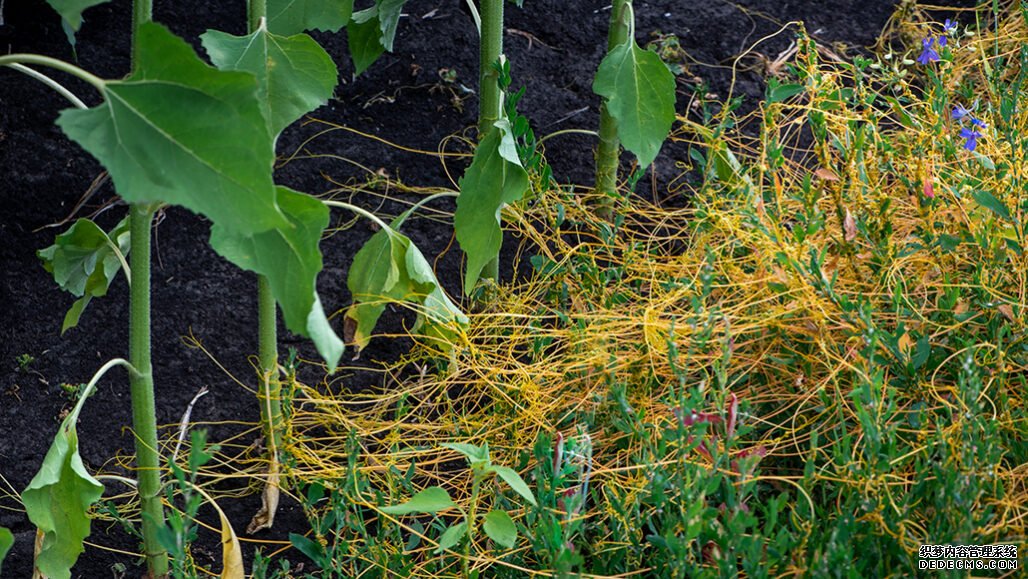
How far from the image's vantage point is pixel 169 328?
2.21m

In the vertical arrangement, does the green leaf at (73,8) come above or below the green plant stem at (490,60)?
→ above

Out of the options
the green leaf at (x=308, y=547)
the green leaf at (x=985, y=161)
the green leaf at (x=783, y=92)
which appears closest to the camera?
the green leaf at (x=308, y=547)

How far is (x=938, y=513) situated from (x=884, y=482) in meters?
0.08

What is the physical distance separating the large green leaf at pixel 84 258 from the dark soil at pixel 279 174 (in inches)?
15.3

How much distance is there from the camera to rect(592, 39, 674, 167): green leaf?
6.42ft

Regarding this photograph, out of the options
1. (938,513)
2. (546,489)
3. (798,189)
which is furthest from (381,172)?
(938,513)

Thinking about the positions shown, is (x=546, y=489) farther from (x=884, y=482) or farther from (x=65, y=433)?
(x=65, y=433)

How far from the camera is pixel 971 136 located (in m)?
2.07

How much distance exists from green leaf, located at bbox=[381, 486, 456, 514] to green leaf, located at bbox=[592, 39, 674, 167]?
83cm

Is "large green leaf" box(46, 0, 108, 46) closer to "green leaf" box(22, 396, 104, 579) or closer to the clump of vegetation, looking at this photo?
"green leaf" box(22, 396, 104, 579)

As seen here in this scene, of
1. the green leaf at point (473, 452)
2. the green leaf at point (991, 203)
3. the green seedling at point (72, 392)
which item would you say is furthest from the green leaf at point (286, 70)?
the green leaf at point (991, 203)

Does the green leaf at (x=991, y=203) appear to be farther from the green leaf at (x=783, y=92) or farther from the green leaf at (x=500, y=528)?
the green leaf at (x=500, y=528)

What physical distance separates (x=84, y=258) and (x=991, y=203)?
1563 millimetres

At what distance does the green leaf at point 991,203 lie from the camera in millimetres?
1753
